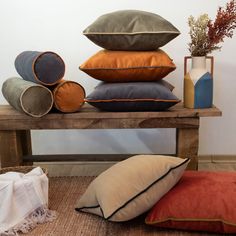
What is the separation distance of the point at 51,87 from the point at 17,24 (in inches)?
28.6

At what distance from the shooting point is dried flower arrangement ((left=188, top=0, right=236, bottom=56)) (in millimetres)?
1591

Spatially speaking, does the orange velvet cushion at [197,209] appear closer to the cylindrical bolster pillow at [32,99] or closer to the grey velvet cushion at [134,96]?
the grey velvet cushion at [134,96]

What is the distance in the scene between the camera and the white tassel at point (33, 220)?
4.12 ft

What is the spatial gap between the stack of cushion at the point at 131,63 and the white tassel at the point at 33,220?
50 centimetres

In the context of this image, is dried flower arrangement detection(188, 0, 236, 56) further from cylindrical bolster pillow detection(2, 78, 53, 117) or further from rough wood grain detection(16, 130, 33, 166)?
rough wood grain detection(16, 130, 33, 166)

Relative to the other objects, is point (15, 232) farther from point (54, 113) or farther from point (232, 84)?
point (232, 84)

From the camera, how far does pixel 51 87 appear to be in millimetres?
1616

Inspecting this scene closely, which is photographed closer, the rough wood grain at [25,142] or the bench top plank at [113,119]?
the bench top plank at [113,119]

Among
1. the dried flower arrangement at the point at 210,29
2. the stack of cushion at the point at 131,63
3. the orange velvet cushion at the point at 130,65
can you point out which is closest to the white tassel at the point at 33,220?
the stack of cushion at the point at 131,63

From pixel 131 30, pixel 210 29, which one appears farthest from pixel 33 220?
pixel 210 29

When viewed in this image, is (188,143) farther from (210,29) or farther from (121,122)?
(210,29)

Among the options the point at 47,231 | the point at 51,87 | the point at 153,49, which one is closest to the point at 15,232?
the point at 47,231

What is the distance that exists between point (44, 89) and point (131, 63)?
1.29ft

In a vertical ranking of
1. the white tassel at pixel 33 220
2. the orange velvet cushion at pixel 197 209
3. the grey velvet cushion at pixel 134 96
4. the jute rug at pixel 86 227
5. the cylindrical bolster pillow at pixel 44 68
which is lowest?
the jute rug at pixel 86 227
